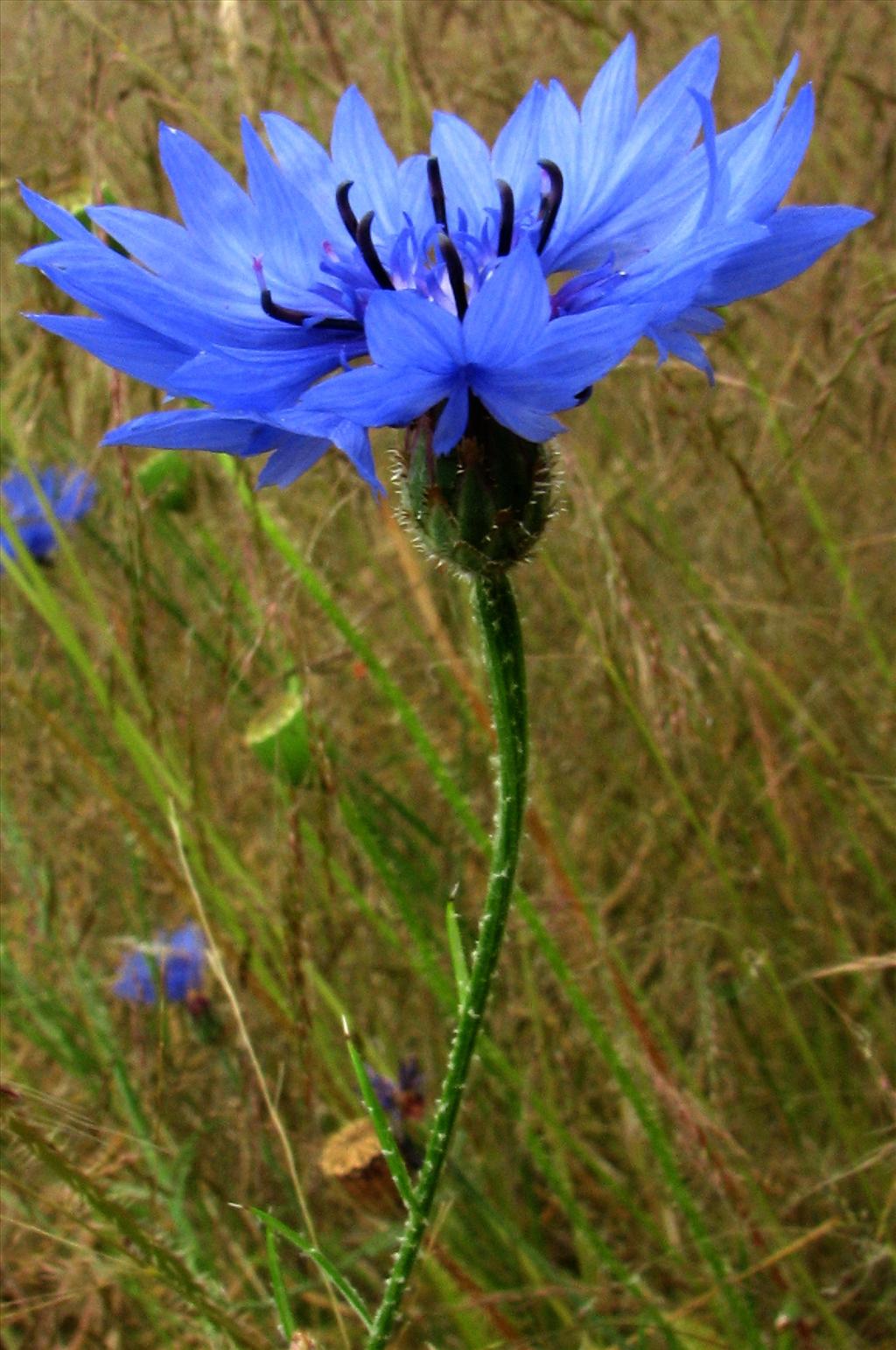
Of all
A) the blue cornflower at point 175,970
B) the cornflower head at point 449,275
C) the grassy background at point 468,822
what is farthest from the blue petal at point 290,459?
the blue cornflower at point 175,970

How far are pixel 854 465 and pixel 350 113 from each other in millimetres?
1299

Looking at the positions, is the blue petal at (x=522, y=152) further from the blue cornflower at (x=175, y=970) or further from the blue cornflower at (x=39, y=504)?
the blue cornflower at (x=175, y=970)

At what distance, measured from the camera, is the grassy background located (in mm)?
1130

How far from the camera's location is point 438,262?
728 millimetres

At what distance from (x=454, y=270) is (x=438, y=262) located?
2.6 inches

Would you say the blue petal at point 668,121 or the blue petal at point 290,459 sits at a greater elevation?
the blue petal at point 668,121

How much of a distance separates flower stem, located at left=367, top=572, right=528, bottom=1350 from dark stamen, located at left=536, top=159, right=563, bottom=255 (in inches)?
8.4

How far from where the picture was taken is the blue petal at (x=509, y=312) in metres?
0.50

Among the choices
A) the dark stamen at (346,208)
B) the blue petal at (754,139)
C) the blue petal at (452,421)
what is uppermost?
the dark stamen at (346,208)

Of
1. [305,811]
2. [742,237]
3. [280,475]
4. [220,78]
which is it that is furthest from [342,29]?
[742,237]

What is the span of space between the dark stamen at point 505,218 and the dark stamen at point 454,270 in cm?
4

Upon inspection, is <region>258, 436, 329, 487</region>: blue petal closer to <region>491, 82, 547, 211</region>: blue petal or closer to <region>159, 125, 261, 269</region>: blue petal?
<region>159, 125, 261, 269</region>: blue petal

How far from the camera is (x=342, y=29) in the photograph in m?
1.54

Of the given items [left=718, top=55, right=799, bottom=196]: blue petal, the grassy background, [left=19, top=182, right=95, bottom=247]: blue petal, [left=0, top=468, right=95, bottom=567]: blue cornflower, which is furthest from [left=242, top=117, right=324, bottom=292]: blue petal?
[left=0, top=468, right=95, bottom=567]: blue cornflower
